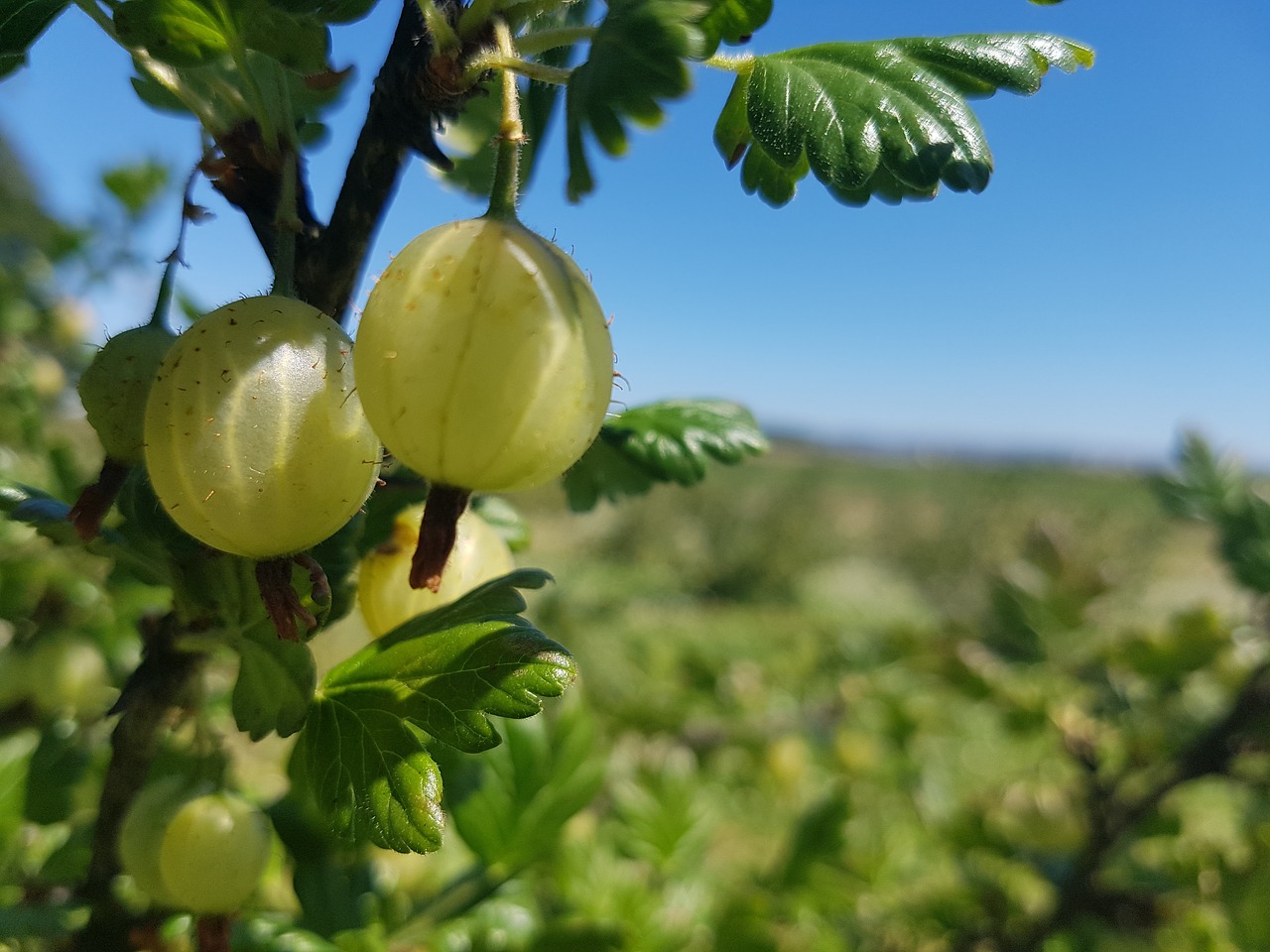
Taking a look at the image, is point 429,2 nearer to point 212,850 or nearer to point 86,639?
point 212,850

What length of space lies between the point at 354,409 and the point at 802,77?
0.24 m

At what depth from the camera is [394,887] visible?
72 centimetres

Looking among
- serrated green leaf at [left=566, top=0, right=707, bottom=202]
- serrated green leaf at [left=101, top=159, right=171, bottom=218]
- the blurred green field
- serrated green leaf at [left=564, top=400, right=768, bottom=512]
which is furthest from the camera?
serrated green leaf at [left=101, top=159, right=171, bottom=218]

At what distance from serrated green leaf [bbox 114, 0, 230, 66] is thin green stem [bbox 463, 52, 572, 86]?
3.9 inches

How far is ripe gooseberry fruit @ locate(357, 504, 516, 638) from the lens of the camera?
0.45 metres

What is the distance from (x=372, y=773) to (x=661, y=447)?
28 centimetres

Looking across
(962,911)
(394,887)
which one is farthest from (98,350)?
(962,911)

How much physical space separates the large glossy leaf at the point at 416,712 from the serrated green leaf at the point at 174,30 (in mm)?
256

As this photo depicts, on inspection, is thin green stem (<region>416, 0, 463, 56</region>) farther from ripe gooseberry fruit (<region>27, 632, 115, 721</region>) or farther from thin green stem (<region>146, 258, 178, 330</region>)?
ripe gooseberry fruit (<region>27, 632, 115, 721</region>)

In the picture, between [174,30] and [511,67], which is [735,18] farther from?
[174,30]

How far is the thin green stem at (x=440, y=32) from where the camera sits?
0.33 metres

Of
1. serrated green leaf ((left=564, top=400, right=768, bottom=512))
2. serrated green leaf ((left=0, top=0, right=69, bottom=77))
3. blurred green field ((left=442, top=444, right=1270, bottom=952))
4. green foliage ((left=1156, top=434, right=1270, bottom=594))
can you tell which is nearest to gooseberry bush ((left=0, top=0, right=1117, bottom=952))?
serrated green leaf ((left=0, top=0, right=69, bottom=77))

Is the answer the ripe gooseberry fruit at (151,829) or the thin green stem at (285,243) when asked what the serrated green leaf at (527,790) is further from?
the thin green stem at (285,243)

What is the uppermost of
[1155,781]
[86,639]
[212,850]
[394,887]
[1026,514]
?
[212,850]
